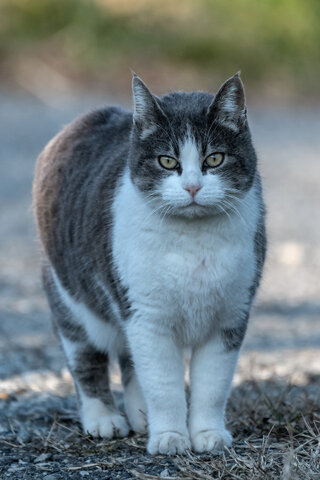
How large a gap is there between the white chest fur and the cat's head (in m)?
0.07

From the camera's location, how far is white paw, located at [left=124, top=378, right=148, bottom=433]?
3.49 metres

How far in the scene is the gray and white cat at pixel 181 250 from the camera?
2918mm

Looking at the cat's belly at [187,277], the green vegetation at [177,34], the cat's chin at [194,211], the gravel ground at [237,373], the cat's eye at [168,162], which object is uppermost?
the green vegetation at [177,34]

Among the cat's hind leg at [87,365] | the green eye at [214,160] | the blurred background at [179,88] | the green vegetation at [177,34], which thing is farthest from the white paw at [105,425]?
the green vegetation at [177,34]

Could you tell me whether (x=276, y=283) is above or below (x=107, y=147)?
below

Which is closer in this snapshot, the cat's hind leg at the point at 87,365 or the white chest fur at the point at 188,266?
the white chest fur at the point at 188,266

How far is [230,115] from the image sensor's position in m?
2.96

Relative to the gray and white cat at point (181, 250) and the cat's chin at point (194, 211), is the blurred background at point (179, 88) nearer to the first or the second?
the gray and white cat at point (181, 250)

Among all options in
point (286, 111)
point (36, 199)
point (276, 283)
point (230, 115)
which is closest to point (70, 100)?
point (286, 111)

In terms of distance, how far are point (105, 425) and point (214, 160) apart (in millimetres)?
1189

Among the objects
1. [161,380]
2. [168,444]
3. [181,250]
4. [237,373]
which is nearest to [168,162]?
[181,250]

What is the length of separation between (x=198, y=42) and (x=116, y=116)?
12488mm

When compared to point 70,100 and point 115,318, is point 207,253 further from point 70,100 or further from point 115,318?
point 70,100

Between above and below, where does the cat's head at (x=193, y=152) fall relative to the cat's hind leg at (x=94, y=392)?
above
